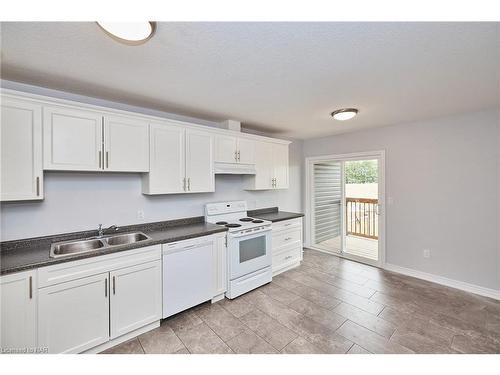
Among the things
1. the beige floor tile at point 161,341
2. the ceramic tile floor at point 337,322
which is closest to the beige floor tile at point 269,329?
the ceramic tile floor at point 337,322

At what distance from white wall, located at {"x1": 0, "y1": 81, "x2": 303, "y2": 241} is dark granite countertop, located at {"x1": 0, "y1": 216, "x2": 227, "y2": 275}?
7 centimetres

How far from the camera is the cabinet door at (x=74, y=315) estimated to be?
1631mm

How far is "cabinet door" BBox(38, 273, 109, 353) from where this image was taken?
1.63m

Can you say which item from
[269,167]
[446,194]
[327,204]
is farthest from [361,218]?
[269,167]

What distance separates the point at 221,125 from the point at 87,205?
2.11 m

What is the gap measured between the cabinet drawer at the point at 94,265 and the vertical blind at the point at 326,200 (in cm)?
368


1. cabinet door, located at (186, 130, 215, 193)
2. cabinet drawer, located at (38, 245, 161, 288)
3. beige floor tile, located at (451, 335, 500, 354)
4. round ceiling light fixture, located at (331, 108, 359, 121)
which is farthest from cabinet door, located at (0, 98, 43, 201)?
beige floor tile, located at (451, 335, 500, 354)

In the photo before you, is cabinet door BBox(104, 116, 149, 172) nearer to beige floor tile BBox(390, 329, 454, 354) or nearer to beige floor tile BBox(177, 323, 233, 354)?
beige floor tile BBox(177, 323, 233, 354)

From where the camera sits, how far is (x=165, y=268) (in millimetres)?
2246

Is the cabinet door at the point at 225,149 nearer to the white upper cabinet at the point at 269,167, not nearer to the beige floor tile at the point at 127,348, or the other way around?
the white upper cabinet at the point at 269,167

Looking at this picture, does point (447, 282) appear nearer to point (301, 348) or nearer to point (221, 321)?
point (301, 348)
